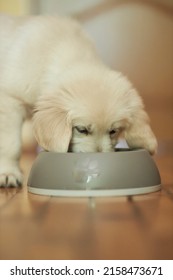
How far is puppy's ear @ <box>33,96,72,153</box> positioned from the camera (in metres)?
2.33

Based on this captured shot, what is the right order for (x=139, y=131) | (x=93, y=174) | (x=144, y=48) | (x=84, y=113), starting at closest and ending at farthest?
(x=93, y=174), (x=84, y=113), (x=139, y=131), (x=144, y=48)

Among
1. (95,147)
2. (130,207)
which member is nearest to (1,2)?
(95,147)

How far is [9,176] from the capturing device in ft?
8.46

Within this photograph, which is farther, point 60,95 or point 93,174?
point 60,95

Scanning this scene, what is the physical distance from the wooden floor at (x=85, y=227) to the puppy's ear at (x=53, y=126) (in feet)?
0.79

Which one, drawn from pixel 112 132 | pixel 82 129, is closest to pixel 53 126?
pixel 82 129

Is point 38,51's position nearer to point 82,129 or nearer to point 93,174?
point 82,129

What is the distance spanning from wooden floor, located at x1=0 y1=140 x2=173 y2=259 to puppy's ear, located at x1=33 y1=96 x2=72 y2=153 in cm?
24

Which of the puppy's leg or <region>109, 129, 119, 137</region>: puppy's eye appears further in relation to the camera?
the puppy's leg

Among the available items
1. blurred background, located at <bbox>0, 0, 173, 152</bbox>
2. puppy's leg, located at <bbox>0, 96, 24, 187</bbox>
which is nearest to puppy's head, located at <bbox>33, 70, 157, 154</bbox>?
puppy's leg, located at <bbox>0, 96, 24, 187</bbox>

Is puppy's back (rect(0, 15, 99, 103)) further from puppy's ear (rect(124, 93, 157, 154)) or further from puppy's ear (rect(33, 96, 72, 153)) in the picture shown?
puppy's ear (rect(124, 93, 157, 154))

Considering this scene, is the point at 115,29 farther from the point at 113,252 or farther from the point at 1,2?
the point at 113,252

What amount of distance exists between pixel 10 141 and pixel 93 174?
24.6 inches

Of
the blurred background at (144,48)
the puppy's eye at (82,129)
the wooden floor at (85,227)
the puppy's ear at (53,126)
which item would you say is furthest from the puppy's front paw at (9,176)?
the blurred background at (144,48)
